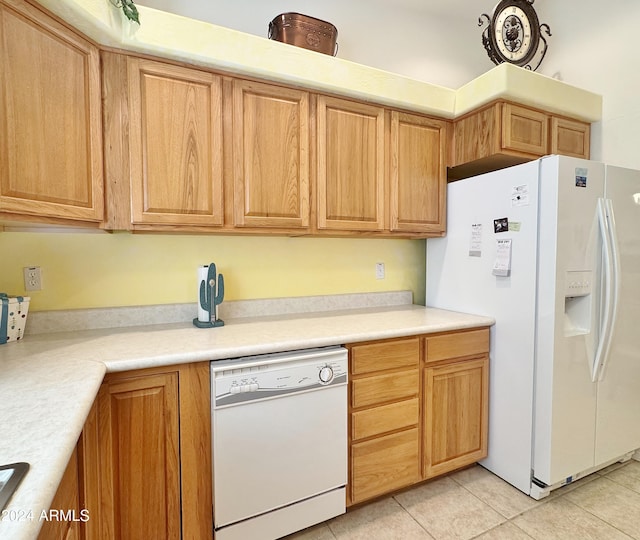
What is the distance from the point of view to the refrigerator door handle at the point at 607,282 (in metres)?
1.77

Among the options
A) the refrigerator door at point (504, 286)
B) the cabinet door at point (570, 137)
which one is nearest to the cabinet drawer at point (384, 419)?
the refrigerator door at point (504, 286)

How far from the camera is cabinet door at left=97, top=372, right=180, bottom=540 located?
3.89 ft

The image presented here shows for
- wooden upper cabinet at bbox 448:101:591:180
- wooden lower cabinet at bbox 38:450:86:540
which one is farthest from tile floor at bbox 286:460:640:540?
wooden upper cabinet at bbox 448:101:591:180

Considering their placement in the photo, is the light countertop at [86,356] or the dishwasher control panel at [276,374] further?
the dishwasher control panel at [276,374]

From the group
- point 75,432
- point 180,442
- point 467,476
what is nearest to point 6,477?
point 75,432

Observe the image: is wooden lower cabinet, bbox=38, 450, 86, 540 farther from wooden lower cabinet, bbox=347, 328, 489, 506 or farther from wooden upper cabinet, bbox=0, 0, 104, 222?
wooden lower cabinet, bbox=347, 328, 489, 506

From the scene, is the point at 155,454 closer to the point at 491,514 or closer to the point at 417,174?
the point at 491,514

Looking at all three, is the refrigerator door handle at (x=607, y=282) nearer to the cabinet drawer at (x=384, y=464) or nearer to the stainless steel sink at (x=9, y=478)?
the cabinet drawer at (x=384, y=464)

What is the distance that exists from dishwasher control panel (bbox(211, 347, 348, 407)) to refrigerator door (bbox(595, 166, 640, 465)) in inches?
59.9

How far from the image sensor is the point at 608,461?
76.9 inches

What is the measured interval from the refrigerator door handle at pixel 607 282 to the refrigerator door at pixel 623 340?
60 millimetres

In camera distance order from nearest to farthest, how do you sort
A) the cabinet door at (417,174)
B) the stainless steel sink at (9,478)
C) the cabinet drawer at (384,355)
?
the stainless steel sink at (9,478) < the cabinet drawer at (384,355) < the cabinet door at (417,174)

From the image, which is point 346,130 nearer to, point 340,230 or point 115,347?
point 340,230

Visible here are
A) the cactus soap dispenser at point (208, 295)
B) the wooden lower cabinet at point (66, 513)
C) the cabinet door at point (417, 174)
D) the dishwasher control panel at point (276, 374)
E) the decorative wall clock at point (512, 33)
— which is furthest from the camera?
the decorative wall clock at point (512, 33)
